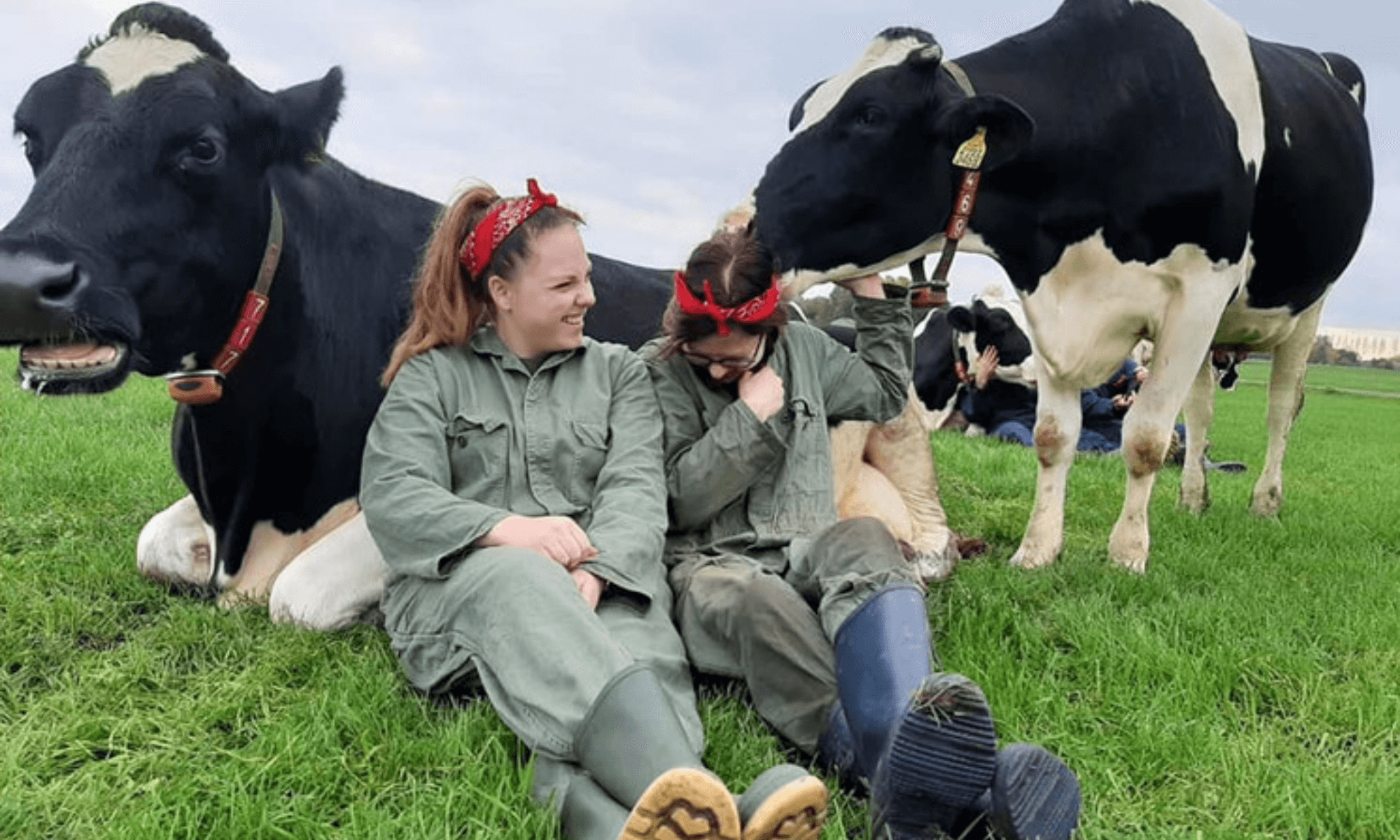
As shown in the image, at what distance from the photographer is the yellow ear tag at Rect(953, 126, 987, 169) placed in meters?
4.05

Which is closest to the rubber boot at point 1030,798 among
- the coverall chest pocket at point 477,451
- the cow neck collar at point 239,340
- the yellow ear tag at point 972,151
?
the coverall chest pocket at point 477,451

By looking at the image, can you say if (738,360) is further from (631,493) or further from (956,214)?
(956,214)

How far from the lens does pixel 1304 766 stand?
7.84 ft

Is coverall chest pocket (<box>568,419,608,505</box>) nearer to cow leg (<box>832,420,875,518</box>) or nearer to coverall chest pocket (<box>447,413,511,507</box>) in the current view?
coverall chest pocket (<box>447,413,511,507</box>)

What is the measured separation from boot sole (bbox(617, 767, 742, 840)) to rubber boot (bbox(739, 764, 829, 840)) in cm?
6

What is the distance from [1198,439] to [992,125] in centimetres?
332

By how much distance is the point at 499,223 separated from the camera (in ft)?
9.37

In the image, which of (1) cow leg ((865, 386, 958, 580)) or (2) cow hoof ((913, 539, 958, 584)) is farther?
(1) cow leg ((865, 386, 958, 580))

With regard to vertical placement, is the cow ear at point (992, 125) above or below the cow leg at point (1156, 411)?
above

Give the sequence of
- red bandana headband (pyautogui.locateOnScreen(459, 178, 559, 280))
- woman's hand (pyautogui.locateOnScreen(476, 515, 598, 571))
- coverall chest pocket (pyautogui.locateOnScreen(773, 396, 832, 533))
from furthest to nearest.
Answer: coverall chest pocket (pyautogui.locateOnScreen(773, 396, 832, 533)), red bandana headband (pyautogui.locateOnScreen(459, 178, 559, 280)), woman's hand (pyautogui.locateOnScreen(476, 515, 598, 571))

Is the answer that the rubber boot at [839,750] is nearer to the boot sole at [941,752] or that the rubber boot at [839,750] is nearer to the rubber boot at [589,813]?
the boot sole at [941,752]

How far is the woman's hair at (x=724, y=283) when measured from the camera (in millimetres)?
2848

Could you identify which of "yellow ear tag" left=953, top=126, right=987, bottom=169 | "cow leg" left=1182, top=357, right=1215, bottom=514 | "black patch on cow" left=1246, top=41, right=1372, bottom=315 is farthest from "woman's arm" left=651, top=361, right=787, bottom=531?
"cow leg" left=1182, top=357, right=1215, bottom=514

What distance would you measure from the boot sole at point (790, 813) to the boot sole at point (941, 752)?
0.17 meters
